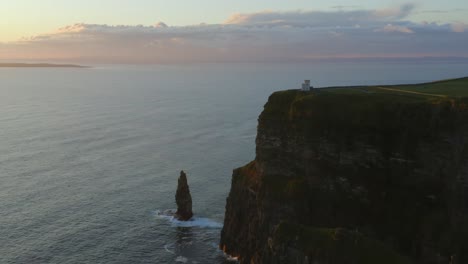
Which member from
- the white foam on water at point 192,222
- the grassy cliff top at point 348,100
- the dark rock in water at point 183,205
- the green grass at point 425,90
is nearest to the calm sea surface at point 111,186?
the white foam on water at point 192,222

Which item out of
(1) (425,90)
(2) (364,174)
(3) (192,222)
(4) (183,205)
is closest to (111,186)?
(4) (183,205)

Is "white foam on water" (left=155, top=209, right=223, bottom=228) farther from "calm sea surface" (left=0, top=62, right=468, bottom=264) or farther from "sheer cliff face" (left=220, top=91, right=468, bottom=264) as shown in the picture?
"sheer cliff face" (left=220, top=91, right=468, bottom=264)

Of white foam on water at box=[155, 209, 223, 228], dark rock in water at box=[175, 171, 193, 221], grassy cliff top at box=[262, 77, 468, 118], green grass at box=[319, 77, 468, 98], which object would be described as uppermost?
green grass at box=[319, 77, 468, 98]

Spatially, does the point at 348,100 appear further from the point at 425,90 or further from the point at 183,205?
the point at 183,205

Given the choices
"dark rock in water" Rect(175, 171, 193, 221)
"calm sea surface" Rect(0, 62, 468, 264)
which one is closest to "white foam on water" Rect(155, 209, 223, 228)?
"calm sea surface" Rect(0, 62, 468, 264)

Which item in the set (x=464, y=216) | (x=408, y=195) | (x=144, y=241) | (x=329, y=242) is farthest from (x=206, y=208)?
(x=329, y=242)

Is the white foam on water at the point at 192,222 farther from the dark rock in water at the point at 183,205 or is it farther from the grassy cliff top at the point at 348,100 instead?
the grassy cliff top at the point at 348,100

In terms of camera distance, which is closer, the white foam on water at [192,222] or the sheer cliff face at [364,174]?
the sheer cliff face at [364,174]

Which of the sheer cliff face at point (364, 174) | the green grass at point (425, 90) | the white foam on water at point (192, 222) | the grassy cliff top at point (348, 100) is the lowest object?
the white foam on water at point (192, 222)

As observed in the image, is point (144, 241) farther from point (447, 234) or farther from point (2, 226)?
point (447, 234)
